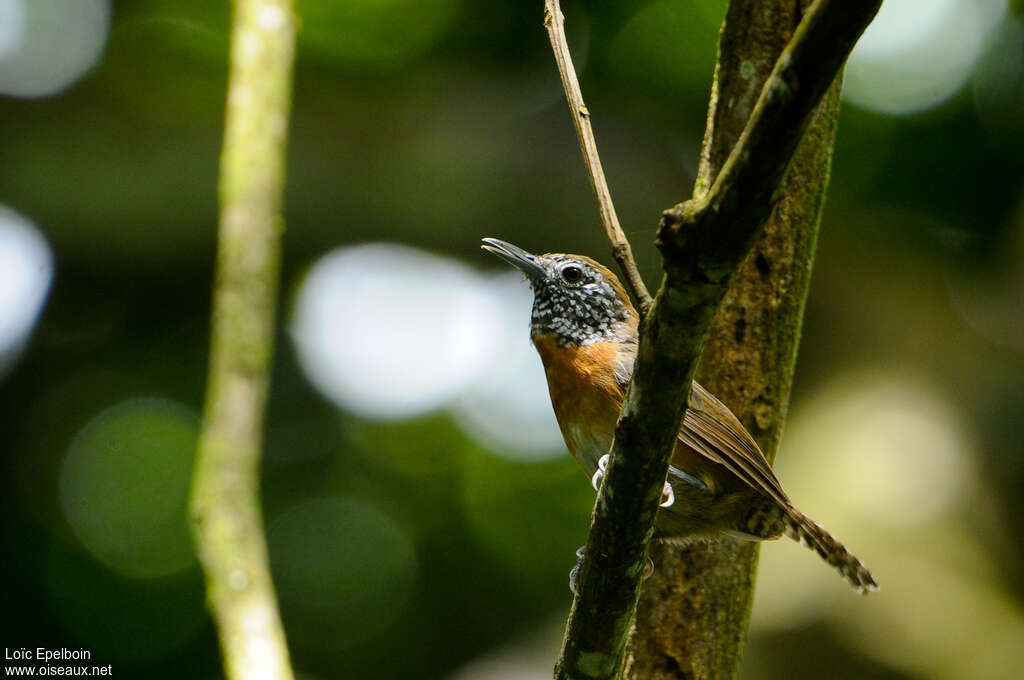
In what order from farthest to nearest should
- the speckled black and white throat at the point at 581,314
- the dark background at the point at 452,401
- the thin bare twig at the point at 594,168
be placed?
the dark background at the point at 452,401 < the speckled black and white throat at the point at 581,314 < the thin bare twig at the point at 594,168

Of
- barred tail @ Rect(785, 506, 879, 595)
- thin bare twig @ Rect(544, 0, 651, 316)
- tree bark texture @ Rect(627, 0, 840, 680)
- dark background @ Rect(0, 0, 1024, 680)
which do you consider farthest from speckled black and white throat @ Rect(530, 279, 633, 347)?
dark background @ Rect(0, 0, 1024, 680)

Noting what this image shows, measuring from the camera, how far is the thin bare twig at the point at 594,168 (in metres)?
2.32

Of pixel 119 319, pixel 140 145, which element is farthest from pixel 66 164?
pixel 119 319

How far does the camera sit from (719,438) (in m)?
3.61

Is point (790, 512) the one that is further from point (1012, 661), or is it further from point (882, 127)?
point (882, 127)

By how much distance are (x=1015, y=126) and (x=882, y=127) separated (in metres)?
1.36

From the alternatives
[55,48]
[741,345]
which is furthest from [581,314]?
[55,48]

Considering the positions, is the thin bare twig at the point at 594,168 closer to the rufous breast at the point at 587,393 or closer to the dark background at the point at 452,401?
the rufous breast at the point at 587,393

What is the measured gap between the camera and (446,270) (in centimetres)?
943

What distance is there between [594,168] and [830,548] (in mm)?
2325

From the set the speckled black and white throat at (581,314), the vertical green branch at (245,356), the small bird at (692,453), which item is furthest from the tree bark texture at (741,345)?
the vertical green branch at (245,356)

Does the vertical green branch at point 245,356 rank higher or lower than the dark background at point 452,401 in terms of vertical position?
lower

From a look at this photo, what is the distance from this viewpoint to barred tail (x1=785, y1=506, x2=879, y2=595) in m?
3.84

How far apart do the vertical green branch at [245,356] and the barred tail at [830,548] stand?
82.7 inches
